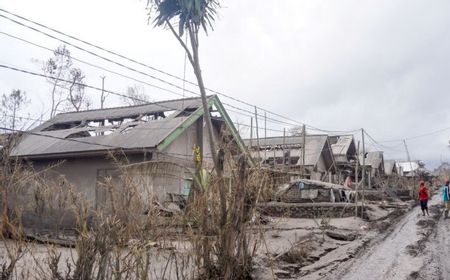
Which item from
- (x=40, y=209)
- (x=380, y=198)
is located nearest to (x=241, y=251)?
(x=40, y=209)

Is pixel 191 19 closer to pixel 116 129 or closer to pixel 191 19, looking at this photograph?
pixel 191 19

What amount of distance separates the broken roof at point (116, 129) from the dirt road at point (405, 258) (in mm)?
6889

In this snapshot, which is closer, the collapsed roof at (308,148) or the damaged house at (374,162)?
the collapsed roof at (308,148)

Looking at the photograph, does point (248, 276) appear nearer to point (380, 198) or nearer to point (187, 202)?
point (187, 202)

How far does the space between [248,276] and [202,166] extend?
269cm

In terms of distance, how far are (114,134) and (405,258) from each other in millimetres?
12993

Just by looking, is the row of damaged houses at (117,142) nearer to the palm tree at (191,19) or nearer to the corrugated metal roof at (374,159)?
the palm tree at (191,19)

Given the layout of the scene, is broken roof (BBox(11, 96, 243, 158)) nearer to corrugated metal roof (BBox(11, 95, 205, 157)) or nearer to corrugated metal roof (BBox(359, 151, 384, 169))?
corrugated metal roof (BBox(11, 95, 205, 157))

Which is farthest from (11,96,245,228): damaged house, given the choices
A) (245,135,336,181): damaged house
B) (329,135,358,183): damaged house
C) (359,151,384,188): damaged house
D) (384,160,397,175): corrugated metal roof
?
(384,160,397,175): corrugated metal roof

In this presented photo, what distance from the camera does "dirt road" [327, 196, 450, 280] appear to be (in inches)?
407

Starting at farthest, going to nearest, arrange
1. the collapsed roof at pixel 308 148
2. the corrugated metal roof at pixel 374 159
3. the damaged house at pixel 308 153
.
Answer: the corrugated metal roof at pixel 374 159 → the collapsed roof at pixel 308 148 → the damaged house at pixel 308 153

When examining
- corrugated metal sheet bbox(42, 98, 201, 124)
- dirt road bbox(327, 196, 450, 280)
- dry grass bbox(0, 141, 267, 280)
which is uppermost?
corrugated metal sheet bbox(42, 98, 201, 124)

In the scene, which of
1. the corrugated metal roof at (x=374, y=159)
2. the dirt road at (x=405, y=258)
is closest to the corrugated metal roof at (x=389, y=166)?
the corrugated metal roof at (x=374, y=159)

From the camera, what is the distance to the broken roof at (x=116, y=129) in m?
18.5
